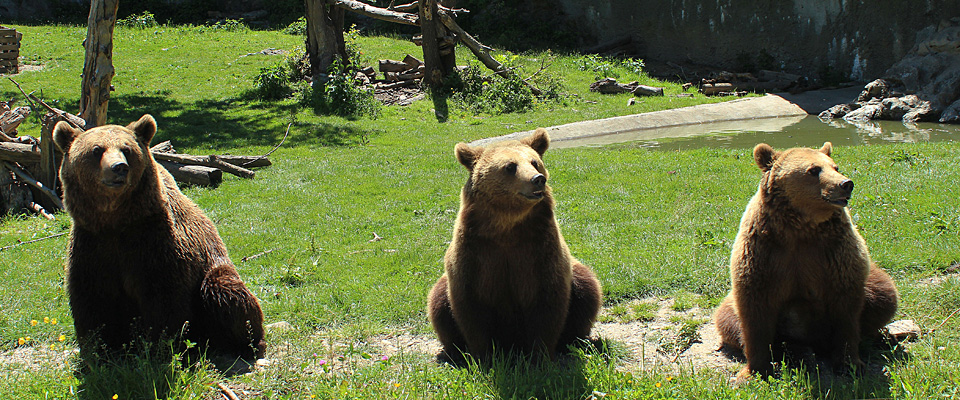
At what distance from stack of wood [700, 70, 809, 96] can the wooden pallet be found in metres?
20.6

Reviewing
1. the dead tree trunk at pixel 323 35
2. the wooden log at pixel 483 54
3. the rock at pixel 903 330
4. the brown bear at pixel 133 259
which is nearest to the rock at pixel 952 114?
the wooden log at pixel 483 54

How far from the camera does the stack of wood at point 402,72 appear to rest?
815 inches

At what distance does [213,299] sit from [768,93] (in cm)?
1966

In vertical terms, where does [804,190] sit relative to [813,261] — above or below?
above

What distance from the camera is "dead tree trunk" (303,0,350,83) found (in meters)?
19.6

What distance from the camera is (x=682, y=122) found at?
696 inches

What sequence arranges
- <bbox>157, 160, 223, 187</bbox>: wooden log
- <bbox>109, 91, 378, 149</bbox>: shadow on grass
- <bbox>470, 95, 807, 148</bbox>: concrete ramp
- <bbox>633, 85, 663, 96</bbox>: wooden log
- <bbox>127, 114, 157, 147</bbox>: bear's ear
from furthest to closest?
<bbox>633, 85, 663, 96</bbox>: wooden log → <bbox>470, 95, 807, 148</bbox>: concrete ramp → <bbox>109, 91, 378, 149</bbox>: shadow on grass → <bbox>157, 160, 223, 187</bbox>: wooden log → <bbox>127, 114, 157, 147</bbox>: bear's ear

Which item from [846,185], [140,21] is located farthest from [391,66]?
[846,185]

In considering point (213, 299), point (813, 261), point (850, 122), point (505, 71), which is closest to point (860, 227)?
point (813, 261)

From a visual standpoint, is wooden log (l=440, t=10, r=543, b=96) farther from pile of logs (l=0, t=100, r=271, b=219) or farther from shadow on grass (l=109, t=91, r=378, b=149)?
pile of logs (l=0, t=100, r=271, b=219)

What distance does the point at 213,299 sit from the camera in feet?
14.5

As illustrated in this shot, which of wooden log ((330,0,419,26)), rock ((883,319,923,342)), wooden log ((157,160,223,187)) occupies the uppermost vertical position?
wooden log ((330,0,419,26))

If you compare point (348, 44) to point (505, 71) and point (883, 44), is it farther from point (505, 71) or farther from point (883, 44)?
point (883, 44)

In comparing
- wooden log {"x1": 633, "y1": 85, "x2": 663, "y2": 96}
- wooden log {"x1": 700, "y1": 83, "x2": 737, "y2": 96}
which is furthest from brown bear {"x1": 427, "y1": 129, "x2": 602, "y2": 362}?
wooden log {"x1": 700, "y1": 83, "x2": 737, "y2": 96}
